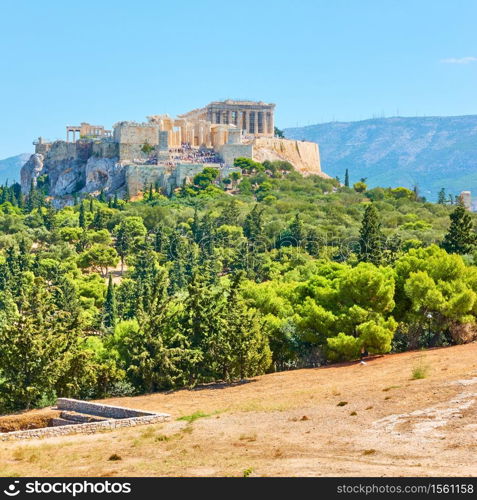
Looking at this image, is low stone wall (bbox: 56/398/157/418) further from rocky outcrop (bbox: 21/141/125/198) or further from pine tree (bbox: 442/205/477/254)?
rocky outcrop (bbox: 21/141/125/198)

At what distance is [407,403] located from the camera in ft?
104

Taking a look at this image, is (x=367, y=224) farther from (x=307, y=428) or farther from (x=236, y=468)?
(x=236, y=468)

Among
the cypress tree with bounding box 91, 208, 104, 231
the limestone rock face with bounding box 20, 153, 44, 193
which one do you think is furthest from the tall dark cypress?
the limestone rock face with bounding box 20, 153, 44, 193

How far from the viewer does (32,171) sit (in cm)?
14538

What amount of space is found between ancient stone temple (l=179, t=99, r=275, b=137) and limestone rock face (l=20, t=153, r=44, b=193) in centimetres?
2973

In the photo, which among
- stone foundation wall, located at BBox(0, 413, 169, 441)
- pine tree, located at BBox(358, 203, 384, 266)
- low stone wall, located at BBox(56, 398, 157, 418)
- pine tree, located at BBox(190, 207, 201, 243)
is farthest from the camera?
pine tree, located at BBox(190, 207, 201, 243)

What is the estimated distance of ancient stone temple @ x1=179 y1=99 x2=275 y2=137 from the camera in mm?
159250

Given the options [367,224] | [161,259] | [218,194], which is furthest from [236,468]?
[218,194]

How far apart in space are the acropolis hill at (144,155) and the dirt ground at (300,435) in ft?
304

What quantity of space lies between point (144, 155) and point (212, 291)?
3380 inches

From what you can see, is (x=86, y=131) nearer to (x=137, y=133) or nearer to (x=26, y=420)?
(x=137, y=133)

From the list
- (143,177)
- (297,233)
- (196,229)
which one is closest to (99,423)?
(297,233)

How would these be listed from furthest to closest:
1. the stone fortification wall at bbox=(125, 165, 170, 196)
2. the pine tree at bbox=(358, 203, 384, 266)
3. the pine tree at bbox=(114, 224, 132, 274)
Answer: the stone fortification wall at bbox=(125, 165, 170, 196), the pine tree at bbox=(114, 224, 132, 274), the pine tree at bbox=(358, 203, 384, 266)
